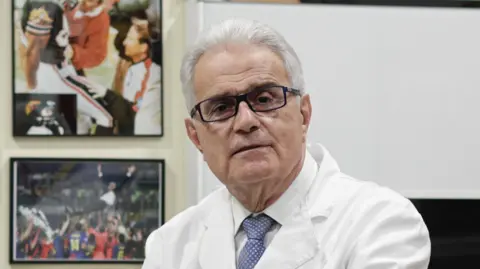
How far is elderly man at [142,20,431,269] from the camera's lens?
122 centimetres

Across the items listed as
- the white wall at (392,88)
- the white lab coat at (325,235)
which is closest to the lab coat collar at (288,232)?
the white lab coat at (325,235)

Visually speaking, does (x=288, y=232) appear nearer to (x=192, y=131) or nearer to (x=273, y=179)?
(x=273, y=179)

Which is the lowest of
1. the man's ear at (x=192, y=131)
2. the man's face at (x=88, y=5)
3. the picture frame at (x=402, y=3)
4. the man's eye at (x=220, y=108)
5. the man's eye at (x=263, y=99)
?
the man's ear at (x=192, y=131)

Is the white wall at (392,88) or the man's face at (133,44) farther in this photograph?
the man's face at (133,44)

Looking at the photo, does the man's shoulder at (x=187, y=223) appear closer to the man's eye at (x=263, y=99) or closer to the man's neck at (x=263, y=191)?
the man's neck at (x=263, y=191)

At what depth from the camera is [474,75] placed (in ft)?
6.56

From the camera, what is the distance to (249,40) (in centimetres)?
130

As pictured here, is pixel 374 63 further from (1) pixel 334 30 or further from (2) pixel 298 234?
(2) pixel 298 234

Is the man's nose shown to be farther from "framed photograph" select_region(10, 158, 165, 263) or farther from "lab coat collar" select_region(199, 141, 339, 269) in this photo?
"framed photograph" select_region(10, 158, 165, 263)

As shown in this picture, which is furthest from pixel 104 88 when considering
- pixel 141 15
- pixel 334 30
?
pixel 334 30

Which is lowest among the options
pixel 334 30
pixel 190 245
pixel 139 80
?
pixel 190 245

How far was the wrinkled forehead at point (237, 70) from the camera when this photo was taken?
1.27 m

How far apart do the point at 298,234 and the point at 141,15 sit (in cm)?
129

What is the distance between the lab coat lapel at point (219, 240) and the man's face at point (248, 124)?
0.47 feet
